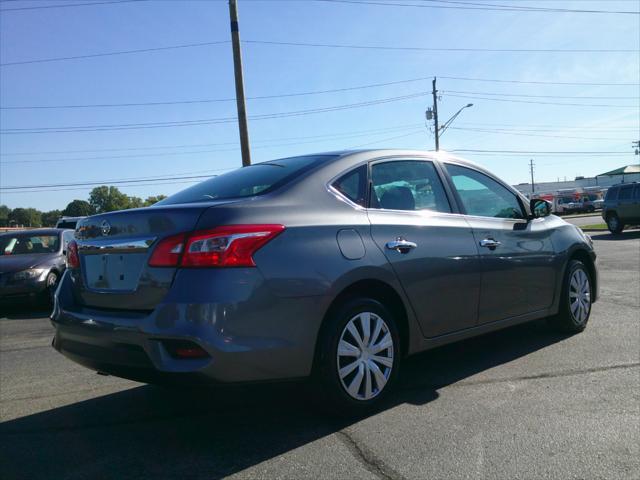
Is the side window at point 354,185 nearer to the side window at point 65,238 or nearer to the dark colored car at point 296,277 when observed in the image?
the dark colored car at point 296,277

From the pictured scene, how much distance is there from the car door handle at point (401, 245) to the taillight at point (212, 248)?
959 millimetres

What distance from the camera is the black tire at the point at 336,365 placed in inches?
126

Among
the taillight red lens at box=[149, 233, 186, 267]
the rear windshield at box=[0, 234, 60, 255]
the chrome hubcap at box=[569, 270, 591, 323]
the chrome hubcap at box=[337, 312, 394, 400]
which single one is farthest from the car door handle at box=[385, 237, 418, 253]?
the rear windshield at box=[0, 234, 60, 255]

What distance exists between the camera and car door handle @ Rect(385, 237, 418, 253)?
3.59m

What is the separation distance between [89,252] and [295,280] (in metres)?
1.36

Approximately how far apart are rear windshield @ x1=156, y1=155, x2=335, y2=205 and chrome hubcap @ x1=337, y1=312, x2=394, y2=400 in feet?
3.28

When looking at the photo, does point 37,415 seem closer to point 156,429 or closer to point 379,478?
Result: point 156,429

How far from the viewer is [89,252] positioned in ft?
11.3

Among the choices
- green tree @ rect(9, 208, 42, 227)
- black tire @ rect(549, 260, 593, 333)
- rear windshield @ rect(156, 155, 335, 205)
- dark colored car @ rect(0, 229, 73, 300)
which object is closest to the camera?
rear windshield @ rect(156, 155, 335, 205)

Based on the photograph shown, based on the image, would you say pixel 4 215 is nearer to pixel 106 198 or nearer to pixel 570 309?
pixel 106 198

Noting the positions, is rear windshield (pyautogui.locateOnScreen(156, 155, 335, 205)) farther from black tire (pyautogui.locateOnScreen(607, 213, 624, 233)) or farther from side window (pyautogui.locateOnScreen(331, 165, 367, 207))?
black tire (pyautogui.locateOnScreen(607, 213, 624, 233))

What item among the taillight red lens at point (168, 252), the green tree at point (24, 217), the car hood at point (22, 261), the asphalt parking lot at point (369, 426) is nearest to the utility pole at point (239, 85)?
the car hood at point (22, 261)

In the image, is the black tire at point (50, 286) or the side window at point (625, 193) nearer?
the black tire at point (50, 286)

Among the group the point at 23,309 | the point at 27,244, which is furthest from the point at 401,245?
the point at 27,244
